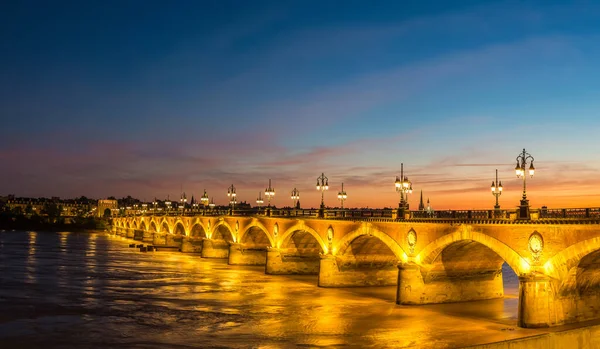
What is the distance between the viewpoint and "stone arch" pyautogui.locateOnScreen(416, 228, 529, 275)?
1145 inches

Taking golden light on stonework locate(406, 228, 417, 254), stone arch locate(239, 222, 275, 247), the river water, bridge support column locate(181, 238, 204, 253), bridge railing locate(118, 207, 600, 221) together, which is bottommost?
the river water

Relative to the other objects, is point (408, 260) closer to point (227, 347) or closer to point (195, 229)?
point (227, 347)

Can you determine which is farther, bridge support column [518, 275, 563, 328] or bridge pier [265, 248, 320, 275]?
bridge pier [265, 248, 320, 275]

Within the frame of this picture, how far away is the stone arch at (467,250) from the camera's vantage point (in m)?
29.1

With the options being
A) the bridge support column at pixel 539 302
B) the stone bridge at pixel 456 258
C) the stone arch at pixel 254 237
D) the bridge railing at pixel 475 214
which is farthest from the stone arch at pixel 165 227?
the bridge support column at pixel 539 302

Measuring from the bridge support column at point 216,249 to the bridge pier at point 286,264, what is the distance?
22.0 meters

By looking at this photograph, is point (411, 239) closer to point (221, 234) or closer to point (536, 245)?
point (536, 245)

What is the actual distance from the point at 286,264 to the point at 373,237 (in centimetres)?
1401

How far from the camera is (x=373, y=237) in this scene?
42688 millimetres

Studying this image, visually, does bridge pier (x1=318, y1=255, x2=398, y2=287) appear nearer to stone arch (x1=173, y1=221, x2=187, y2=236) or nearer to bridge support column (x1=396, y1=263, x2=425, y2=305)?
bridge support column (x1=396, y1=263, x2=425, y2=305)

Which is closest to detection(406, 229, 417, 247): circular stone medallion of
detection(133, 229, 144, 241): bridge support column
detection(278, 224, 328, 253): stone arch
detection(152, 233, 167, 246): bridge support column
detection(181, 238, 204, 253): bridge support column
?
detection(278, 224, 328, 253): stone arch

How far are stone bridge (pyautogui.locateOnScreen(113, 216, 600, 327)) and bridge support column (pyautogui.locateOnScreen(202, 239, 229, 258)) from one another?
49.4 feet

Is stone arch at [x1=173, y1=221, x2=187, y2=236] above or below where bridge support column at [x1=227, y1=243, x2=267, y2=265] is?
above

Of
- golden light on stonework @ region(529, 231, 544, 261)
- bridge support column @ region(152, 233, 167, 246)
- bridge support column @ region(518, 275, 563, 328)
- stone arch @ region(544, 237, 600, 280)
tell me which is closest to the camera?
stone arch @ region(544, 237, 600, 280)
